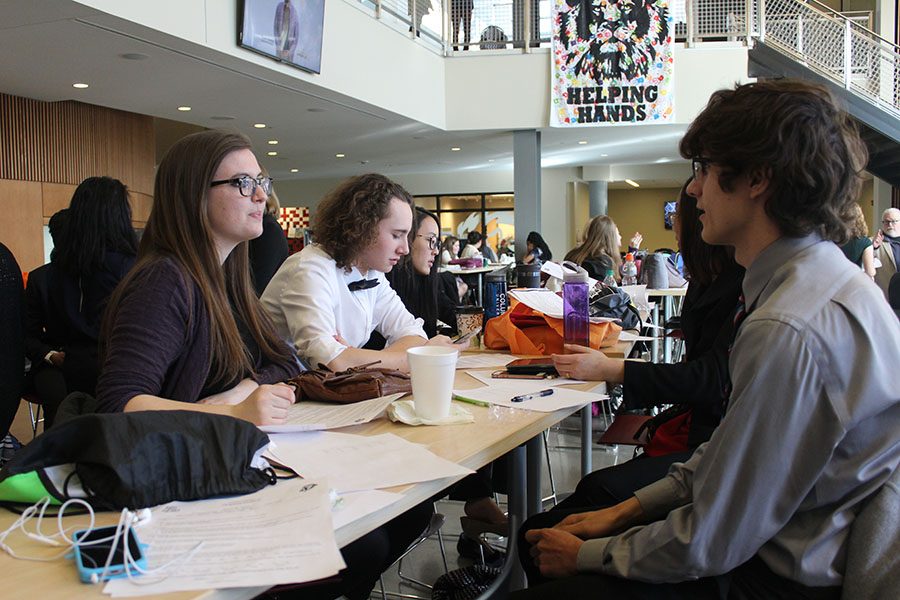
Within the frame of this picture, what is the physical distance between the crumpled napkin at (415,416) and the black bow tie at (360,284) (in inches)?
38.5

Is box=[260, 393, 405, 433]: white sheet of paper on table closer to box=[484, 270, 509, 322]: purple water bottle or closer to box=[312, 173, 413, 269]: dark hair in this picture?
box=[312, 173, 413, 269]: dark hair

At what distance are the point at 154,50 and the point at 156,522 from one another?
17.8ft

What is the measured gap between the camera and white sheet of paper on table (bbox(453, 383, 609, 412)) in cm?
166

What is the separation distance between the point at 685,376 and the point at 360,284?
3.72 ft

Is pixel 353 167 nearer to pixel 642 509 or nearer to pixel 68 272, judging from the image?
pixel 68 272

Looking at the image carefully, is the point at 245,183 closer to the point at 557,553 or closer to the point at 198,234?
the point at 198,234

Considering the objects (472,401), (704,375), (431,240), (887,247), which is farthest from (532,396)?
(887,247)

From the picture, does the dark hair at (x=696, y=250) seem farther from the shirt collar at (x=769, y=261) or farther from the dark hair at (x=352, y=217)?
the dark hair at (x=352, y=217)

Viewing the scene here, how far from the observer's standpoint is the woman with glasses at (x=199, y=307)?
1.44 meters

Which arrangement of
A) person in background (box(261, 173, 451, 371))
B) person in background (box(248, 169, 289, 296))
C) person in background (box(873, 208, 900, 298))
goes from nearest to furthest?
1. person in background (box(261, 173, 451, 371))
2. person in background (box(248, 169, 289, 296))
3. person in background (box(873, 208, 900, 298))

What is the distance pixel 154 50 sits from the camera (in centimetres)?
561

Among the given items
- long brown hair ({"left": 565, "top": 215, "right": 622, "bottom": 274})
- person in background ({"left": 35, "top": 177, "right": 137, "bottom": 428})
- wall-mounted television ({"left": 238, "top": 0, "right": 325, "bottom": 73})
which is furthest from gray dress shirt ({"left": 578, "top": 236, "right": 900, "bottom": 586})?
wall-mounted television ({"left": 238, "top": 0, "right": 325, "bottom": 73})

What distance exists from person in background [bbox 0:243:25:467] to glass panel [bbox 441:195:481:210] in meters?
16.0

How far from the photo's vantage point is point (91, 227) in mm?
3098
